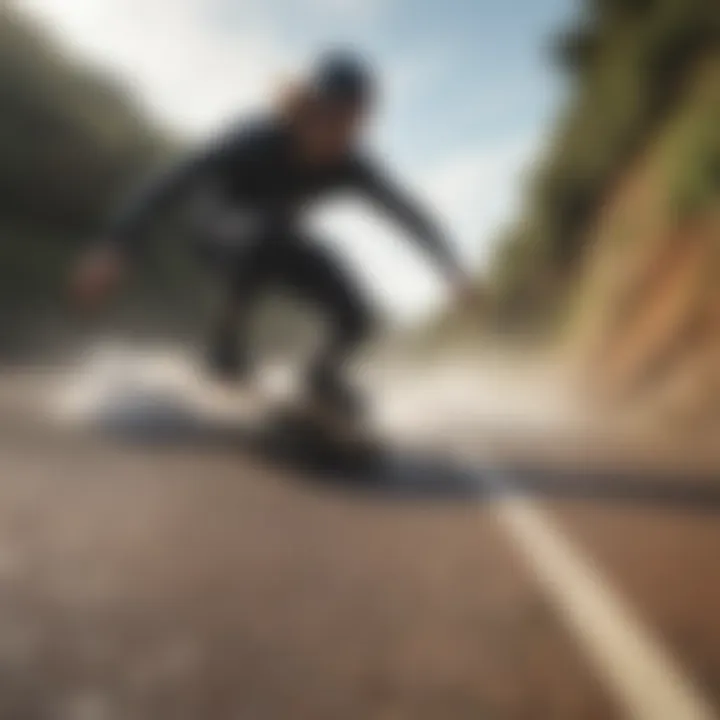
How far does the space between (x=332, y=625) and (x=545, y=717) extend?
→ 2.25 ft

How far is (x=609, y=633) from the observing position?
9.96 ft

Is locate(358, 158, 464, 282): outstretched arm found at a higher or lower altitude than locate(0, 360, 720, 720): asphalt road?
higher

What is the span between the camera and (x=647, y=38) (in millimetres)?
12086

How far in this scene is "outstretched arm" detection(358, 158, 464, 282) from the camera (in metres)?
4.33

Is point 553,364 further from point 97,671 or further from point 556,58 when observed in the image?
point 97,671

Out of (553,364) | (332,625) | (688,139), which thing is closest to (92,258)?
(332,625)

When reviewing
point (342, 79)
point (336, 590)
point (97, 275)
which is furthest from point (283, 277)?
point (336, 590)

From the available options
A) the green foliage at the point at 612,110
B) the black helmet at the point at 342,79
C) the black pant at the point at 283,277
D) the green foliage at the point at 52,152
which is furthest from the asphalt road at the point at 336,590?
the green foliage at the point at 612,110

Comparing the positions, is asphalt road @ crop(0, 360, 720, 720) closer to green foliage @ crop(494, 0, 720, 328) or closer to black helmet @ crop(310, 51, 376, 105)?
black helmet @ crop(310, 51, 376, 105)

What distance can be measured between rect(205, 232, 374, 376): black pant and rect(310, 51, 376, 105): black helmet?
26.3 inches

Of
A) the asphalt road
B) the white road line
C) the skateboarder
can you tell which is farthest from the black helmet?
the white road line

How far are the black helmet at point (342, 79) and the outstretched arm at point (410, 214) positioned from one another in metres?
0.32

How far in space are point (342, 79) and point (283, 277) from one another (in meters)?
0.88

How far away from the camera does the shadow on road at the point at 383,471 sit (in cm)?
485
